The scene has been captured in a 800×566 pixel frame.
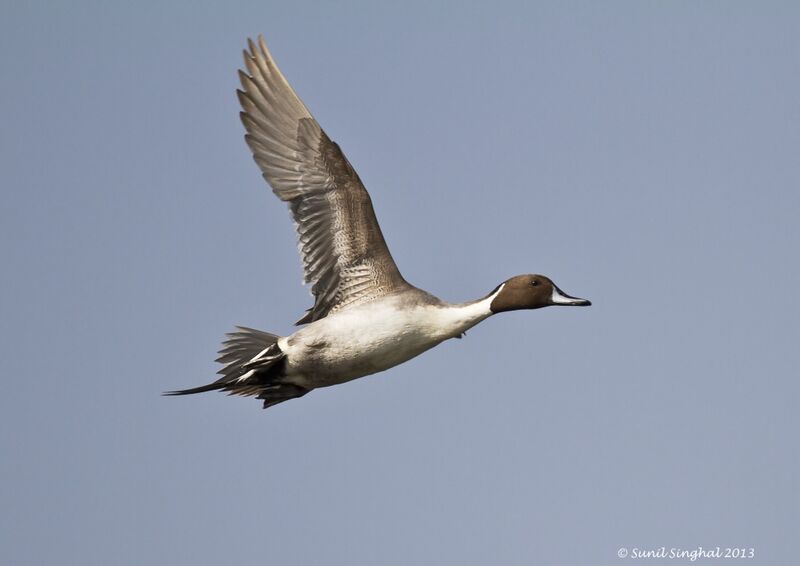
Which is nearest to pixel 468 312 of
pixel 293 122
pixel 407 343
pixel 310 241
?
pixel 407 343

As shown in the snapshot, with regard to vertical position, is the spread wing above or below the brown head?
above

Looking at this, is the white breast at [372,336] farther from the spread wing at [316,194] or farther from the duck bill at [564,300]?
the duck bill at [564,300]

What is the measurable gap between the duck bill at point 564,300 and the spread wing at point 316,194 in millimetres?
1119

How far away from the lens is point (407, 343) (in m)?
9.71

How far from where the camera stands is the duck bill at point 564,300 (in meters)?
10.1

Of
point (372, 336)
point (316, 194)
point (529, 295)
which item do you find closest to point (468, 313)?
point (529, 295)

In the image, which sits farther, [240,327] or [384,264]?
[240,327]

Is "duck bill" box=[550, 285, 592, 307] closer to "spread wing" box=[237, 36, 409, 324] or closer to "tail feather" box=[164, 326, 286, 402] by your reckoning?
"spread wing" box=[237, 36, 409, 324]

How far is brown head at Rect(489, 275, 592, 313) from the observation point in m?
10.0

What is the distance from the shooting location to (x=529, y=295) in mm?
10141

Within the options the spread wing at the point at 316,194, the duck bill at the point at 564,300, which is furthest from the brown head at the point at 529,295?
the spread wing at the point at 316,194

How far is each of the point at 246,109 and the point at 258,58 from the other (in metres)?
0.39

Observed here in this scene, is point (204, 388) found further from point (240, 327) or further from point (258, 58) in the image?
point (258, 58)

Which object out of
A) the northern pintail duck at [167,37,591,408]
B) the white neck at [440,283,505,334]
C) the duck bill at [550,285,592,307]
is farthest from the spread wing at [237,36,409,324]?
the duck bill at [550,285,592,307]
